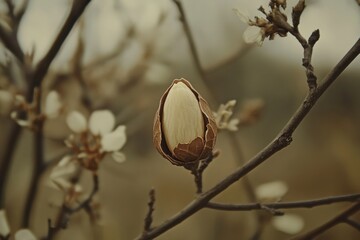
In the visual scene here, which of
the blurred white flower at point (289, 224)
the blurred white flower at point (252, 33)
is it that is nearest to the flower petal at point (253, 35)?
the blurred white flower at point (252, 33)

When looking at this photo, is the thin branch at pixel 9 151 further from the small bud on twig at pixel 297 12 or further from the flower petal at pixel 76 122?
the small bud on twig at pixel 297 12

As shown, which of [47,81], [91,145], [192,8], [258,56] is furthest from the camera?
[258,56]

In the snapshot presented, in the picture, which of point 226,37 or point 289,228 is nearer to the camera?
point 289,228

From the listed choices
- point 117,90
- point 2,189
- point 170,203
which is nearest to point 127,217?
point 170,203

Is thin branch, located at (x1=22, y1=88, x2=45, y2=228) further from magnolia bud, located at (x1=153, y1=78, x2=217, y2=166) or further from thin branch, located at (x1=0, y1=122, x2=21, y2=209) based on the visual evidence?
magnolia bud, located at (x1=153, y1=78, x2=217, y2=166)

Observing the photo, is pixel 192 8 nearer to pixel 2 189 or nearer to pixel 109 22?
pixel 109 22

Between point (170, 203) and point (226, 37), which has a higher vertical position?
point (226, 37)

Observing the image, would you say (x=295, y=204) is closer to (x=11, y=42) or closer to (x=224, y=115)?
(x=224, y=115)
